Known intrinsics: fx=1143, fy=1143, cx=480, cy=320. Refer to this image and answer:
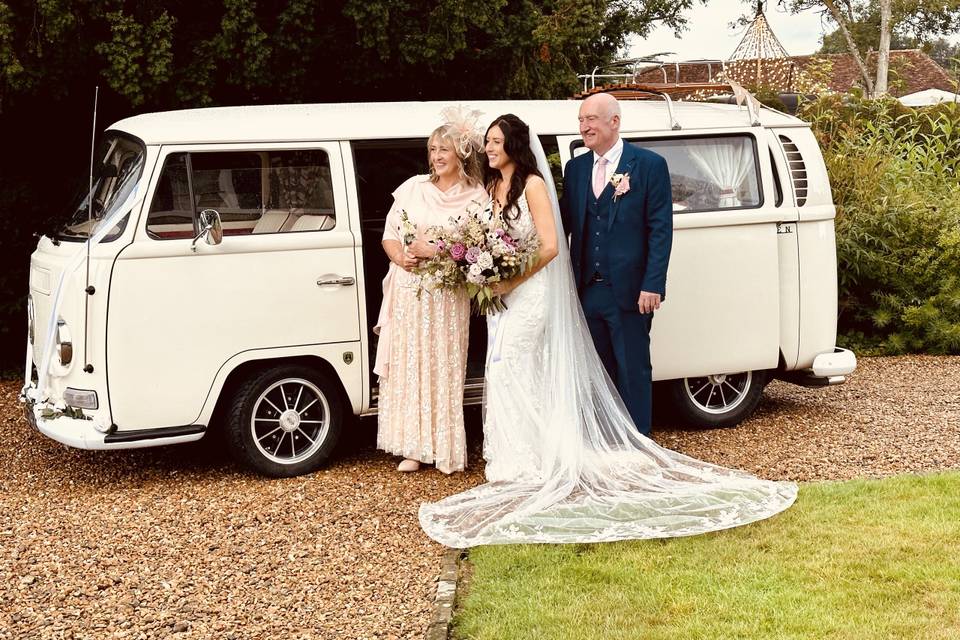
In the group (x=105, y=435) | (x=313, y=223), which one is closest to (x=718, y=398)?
(x=313, y=223)

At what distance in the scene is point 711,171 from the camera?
25.5ft

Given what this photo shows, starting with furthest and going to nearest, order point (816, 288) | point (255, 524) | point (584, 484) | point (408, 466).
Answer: point (816, 288)
point (408, 466)
point (584, 484)
point (255, 524)

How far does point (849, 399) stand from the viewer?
9195mm

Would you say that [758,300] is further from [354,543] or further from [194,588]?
[194,588]

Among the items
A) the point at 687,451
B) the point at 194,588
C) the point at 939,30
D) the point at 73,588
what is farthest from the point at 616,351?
the point at 939,30

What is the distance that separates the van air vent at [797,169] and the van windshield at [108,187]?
4339 millimetres

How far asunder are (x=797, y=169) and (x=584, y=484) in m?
3.06

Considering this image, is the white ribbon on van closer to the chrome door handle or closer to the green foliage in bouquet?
the chrome door handle

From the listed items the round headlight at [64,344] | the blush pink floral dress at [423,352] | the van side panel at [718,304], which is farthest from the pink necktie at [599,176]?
the round headlight at [64,344]

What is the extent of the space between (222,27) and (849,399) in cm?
586

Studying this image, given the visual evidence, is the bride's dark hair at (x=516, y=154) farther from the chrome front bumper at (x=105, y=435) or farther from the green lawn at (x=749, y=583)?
the chrome front bumper at (x=105, y=435)

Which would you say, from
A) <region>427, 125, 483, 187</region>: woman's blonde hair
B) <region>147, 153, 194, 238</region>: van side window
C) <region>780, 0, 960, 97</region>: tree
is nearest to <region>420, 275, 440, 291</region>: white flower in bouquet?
<region>427, 125, 483, 187</region>: woman's blonde hair

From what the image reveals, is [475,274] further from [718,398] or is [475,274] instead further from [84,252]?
[718,398]

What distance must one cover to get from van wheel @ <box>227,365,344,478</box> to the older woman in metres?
0.36
